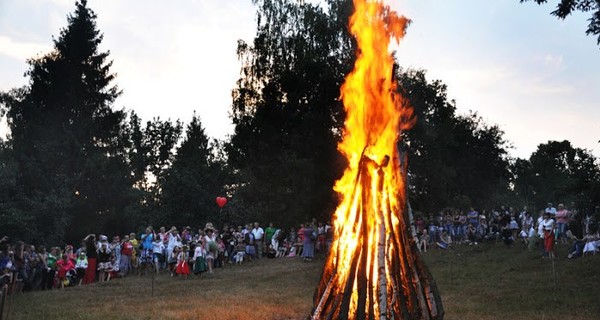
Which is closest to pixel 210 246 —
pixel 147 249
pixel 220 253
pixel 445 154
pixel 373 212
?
pixel 220 253

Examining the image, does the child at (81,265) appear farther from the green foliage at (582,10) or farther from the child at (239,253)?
the green foliage at (582,10)

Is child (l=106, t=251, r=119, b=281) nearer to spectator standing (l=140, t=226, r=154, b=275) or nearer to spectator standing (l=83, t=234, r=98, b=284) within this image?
spectator standing (l=83, t=234, r=98, b=284)

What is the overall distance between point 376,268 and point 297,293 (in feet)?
21.4

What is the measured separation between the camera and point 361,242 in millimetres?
8203

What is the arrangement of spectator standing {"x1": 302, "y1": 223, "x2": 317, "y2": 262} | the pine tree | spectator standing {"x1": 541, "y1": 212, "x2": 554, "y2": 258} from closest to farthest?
spectator standing {"x1": 541, "y1": 212, "x2": 554, "y2": 258} < spectator standing {"x1": 302, "y1": 223, "x2": 317, "y2": 262} < the pine tree

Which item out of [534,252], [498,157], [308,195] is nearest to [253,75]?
[308,195]

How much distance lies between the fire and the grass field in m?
2.57

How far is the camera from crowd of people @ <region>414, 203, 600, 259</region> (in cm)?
1792

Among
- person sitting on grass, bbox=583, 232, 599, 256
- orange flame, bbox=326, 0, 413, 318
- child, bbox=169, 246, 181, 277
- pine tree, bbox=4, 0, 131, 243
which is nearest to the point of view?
orange flame, bbox=326, 0, 413, 318

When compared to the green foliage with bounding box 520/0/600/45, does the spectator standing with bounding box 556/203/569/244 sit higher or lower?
lower

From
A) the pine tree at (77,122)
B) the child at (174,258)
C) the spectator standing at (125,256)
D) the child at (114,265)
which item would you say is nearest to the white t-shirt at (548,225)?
the child at (174,258)

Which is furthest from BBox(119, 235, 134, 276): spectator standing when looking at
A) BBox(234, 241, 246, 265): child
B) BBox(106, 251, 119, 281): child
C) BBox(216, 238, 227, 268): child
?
BBox(234, 241, 246, 265): child

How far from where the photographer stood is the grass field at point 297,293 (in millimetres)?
11156

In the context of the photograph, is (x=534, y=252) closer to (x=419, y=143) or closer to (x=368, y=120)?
(x=368, y=120)
